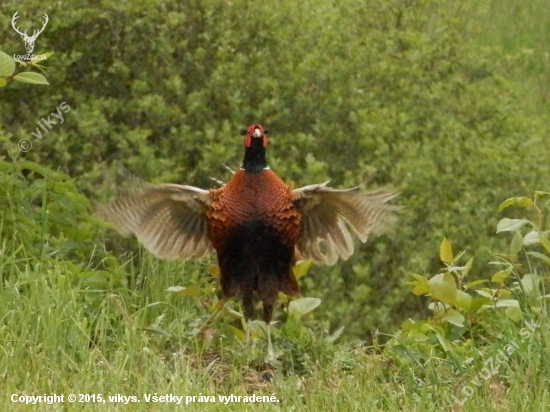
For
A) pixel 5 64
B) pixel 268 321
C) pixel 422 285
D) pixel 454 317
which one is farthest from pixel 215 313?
pixel 5 64

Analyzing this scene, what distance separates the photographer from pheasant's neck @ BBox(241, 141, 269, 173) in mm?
5512

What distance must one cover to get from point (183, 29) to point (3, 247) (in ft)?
13.4

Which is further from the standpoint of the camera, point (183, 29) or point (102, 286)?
point (183, 29)

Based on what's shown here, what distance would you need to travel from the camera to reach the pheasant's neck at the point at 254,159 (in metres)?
A: 5.51

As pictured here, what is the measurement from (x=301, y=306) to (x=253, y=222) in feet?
1.50

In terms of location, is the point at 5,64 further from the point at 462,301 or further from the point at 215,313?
the point at 462,301

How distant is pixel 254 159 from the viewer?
554 cm

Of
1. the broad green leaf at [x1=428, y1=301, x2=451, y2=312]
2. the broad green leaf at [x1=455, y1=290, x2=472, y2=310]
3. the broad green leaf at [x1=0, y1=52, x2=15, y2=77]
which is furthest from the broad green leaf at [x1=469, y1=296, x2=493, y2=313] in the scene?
the broad green leaf at [x1=0, y1=52, x2=15, y2=77]

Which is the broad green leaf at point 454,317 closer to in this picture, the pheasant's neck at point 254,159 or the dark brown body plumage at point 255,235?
the dark brown body plumage at point 255,235

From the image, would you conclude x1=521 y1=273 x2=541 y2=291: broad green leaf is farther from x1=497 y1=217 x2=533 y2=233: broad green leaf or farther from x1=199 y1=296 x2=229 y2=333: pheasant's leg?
x1=199 y1=296 x2=229 y2=333: pheasant's leg

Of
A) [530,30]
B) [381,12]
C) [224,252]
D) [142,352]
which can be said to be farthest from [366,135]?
[530,30]

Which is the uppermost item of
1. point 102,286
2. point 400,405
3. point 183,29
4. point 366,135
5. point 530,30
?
point 530,30

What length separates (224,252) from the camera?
555 cm

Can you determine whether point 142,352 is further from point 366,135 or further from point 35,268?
point 366,135
